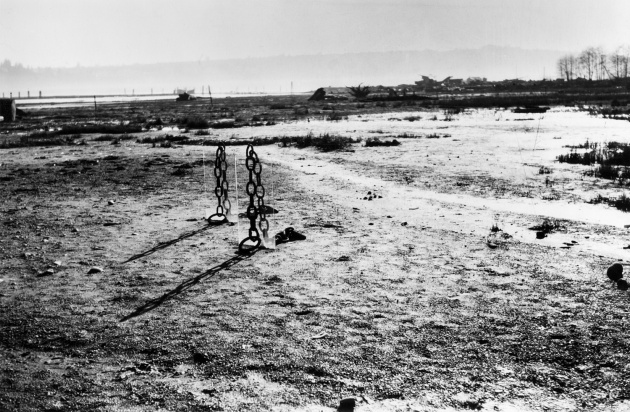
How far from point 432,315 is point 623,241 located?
446cm

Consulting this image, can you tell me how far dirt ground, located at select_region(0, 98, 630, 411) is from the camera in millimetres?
4934

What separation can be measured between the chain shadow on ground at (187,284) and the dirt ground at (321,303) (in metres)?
0.03

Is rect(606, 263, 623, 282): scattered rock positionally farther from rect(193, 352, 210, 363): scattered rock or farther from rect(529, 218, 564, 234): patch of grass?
rect(193, 352, 210, 363): scattered rock

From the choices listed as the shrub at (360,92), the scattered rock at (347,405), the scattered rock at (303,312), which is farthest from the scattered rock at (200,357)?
the shrub at (360,92)

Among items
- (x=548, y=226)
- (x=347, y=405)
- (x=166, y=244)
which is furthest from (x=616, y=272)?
(x=166, y=244)

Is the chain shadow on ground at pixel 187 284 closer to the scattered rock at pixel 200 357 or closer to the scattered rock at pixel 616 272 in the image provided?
the scattered rock at pixel 200 357

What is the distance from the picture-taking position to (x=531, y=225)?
10570mm

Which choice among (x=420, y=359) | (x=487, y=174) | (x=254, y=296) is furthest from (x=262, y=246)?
(x=487, y=174)

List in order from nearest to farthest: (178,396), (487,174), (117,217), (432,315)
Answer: (178,396) < (432,315) < (117,217) < (487,174)

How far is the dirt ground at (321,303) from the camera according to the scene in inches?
194

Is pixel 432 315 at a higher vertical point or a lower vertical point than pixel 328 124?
lower

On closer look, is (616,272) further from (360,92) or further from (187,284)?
(360,92)

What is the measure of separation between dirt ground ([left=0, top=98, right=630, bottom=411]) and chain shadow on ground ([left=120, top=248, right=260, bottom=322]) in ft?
0.10

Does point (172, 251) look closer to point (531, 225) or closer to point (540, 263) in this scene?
point (540, 263)
